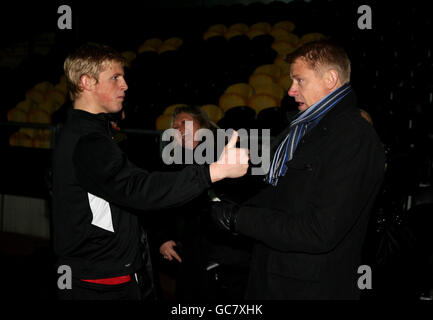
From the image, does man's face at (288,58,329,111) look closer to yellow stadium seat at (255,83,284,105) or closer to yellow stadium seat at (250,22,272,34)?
yellow stadium seat at (255,83,284,105)

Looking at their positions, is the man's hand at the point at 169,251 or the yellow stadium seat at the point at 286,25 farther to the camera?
the yellow stadium seat at the point at 286,25

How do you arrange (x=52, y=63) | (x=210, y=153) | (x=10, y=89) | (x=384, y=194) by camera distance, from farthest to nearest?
(x=52, y=63)
(x=10, y=89)
(x=210, y=153)
(x=384, y=194)

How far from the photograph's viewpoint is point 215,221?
1260mm

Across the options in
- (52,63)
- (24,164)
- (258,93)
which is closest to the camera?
(24,164)

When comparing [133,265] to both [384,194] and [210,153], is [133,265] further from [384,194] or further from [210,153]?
[384,194]

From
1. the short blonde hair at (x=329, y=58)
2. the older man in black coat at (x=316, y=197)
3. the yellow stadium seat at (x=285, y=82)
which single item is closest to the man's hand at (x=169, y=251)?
the older man in black coat at (x=316, y=197)

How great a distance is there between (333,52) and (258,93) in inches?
141

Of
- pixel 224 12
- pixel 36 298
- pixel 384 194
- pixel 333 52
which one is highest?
pixel 224 12

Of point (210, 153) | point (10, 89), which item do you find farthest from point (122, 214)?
point (10, 89)

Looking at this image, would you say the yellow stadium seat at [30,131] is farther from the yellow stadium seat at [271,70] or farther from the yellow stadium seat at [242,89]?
the yellow stadium seat at [271,70]

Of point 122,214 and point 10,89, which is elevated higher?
point 10,89

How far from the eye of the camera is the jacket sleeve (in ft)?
4.08

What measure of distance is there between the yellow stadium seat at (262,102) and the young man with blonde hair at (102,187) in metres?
3.25

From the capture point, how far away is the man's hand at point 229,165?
1256mm
